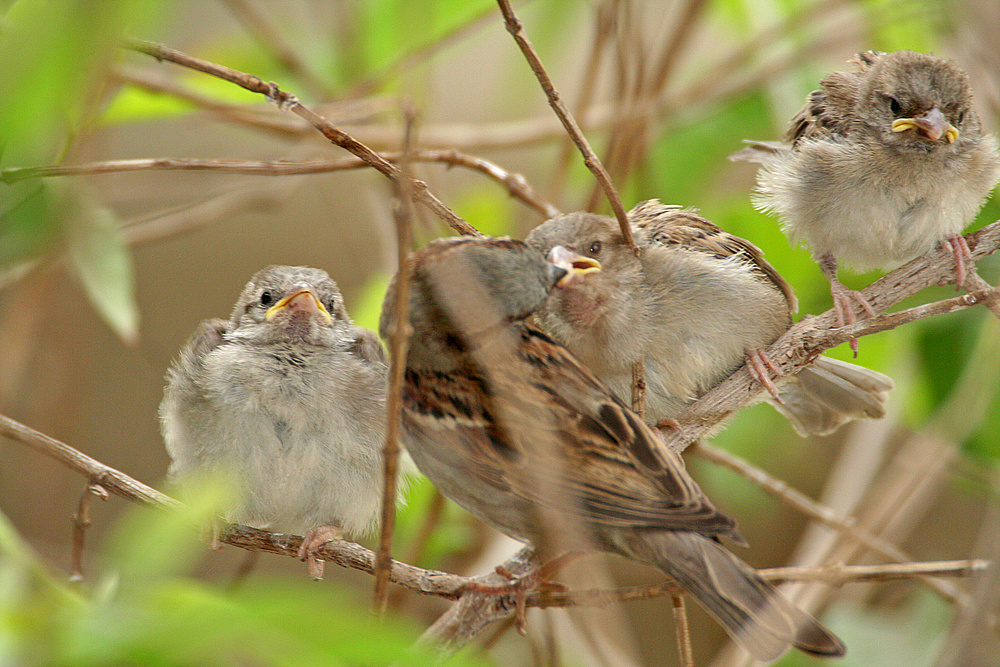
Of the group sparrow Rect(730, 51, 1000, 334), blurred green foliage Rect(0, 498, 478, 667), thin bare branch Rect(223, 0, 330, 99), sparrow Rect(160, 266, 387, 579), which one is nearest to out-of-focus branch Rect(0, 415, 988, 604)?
sparrow Rect(160, 266, 387, 579)

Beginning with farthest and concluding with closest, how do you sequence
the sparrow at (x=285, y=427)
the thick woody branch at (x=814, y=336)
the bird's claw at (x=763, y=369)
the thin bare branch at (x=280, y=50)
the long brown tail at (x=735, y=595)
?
the thin bare branch at (x=280, y=50) < the sparrow at (x=285, y=427) < the bird's claw at (x=763, y=369) < the thick woody branch at (x=814, y=336) < the long brown tail at (x=735, y=595)

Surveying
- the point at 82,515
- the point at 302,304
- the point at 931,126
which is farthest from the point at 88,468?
the point at 931,126

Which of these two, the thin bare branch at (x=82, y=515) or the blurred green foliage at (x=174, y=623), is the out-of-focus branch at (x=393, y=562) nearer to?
the thin bare branch at (x=82, y=515)

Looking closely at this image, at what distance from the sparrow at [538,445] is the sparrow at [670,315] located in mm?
258

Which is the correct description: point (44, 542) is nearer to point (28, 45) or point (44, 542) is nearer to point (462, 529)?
point (462, 529)

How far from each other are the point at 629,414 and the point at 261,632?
1008 mm

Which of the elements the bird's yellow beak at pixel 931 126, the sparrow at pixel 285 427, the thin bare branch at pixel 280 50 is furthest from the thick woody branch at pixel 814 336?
the thin bare branch at pixel 280 50

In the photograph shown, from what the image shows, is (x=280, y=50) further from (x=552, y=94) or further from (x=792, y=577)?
(x=792, y=577)

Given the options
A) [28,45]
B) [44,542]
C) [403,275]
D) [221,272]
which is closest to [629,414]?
[403,275]

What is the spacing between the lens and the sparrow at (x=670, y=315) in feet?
6.46

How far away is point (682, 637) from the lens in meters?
1.50

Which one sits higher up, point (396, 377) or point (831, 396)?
point (831, 396)

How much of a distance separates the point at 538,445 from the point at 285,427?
74 centimetres

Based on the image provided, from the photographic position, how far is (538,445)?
152 cm
